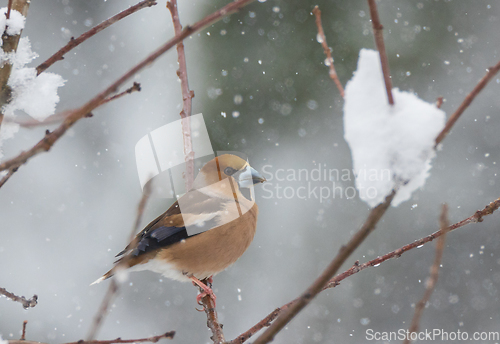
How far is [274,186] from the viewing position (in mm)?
6828

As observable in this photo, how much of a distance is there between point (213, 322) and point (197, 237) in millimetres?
657

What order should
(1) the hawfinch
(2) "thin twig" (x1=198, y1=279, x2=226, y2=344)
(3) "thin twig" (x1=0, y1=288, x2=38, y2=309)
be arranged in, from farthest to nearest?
(1) the hawfinch, (2) "thin twig" (x1=198, y1=279, x2=226, y2=344), (3) "thin twig" (x1=0, y1=288, x2=38, y2=309)

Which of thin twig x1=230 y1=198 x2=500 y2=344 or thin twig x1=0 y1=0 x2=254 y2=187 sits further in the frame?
thin twig x1=230 y1=198 x2=500 y2=344

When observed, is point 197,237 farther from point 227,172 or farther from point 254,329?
point 254,329

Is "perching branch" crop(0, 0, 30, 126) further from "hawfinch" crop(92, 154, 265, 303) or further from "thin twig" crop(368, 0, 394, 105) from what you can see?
"hawfinch" crop(92, 154, 265, 303)

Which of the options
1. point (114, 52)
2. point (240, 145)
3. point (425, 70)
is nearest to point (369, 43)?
point (425, 70)

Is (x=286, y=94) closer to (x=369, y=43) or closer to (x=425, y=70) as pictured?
(x=369, y=43)

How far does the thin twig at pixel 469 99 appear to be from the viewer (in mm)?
677

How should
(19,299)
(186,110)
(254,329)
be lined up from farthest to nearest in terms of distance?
(186,110), (254,329), (19,299)

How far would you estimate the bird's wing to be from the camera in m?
2.60

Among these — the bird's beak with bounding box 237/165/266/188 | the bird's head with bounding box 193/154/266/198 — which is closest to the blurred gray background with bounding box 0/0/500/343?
the bird's head with bounding box 193/154/266/198

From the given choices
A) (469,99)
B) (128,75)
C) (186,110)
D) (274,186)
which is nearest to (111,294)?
(128,75)

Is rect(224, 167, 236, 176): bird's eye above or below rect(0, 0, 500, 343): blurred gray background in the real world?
below

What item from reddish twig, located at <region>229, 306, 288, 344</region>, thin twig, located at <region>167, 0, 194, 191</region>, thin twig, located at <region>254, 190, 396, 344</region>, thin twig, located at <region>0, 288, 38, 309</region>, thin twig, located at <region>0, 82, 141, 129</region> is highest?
thin twig, located at <region>167, 0, 194, 191</region>
